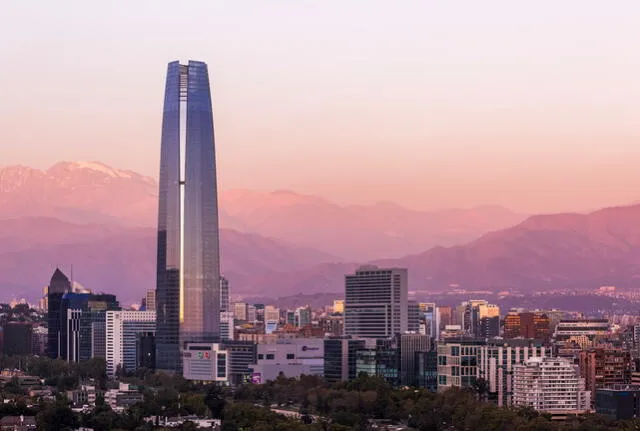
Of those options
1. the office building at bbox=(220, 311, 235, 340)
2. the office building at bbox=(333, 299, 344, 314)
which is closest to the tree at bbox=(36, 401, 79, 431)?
the office building at bbox=(220, 311, 235, 340)

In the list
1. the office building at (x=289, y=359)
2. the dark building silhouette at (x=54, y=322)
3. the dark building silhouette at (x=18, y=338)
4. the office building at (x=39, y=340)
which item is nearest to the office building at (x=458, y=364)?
the office building at (x=289, y=359)

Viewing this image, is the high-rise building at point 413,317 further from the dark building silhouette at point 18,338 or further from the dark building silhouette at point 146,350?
the dark building silhouette at point 18,338

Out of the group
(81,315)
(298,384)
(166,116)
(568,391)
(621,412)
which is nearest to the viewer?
(621,412)

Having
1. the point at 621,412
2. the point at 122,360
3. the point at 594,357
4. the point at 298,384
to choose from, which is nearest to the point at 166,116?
the point at 122,360

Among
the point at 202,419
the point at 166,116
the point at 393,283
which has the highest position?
the point at 166,116

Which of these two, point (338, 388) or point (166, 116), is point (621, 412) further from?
point (166, 116)

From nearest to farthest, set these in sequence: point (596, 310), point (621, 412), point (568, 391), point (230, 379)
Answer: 1. point (621, 412)
2. point (568, 391)
3. point (230, 379)
4. point (596, 310)

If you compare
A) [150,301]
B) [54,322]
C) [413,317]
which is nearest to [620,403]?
[413,317]

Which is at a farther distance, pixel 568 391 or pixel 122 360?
pixel 122 360

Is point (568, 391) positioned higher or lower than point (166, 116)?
lower
